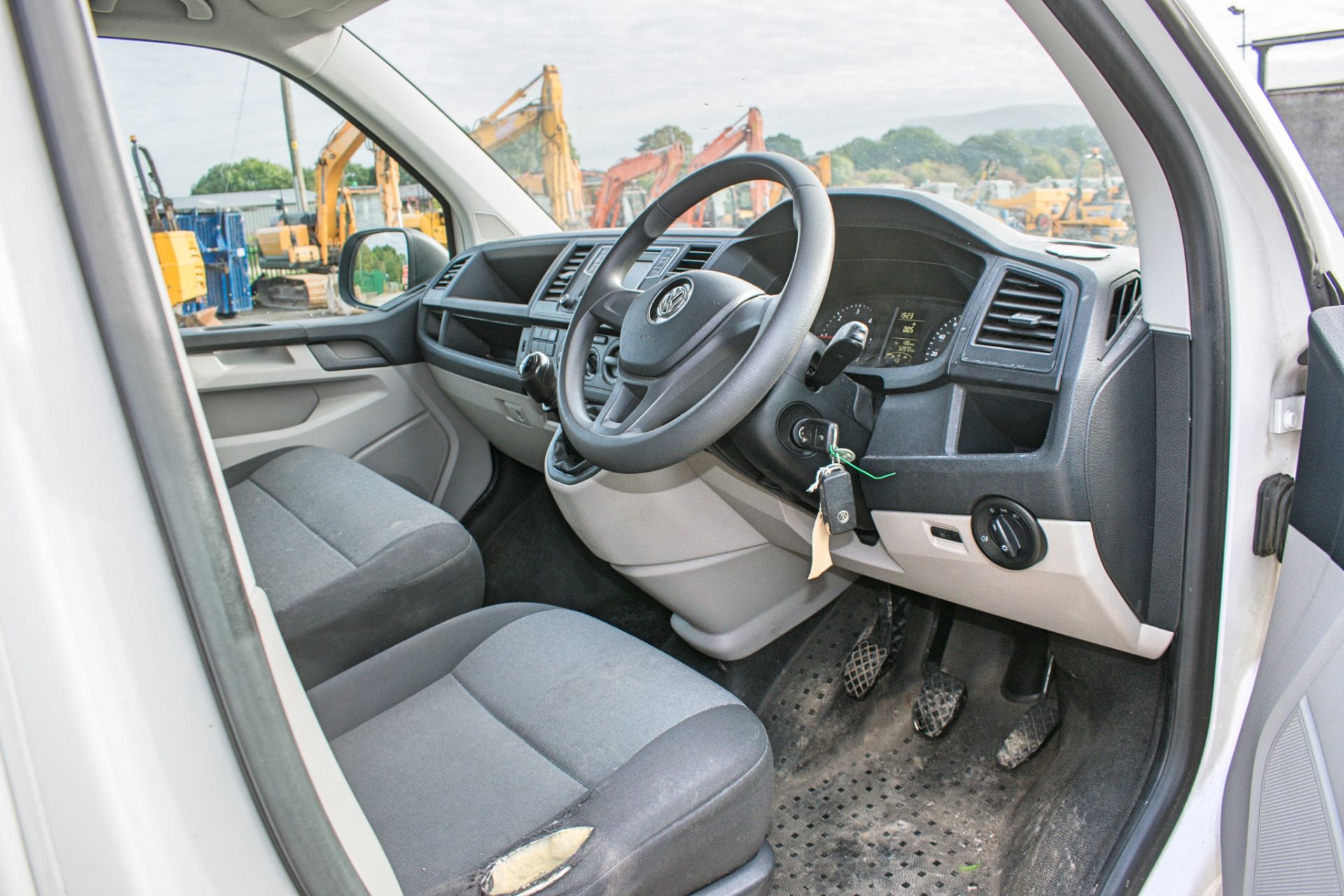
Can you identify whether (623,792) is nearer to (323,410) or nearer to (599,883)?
(599,883)

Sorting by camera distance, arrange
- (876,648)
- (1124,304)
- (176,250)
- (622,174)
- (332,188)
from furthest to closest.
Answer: (332,188) < (622,174) < (176,250) < (876,648) < (1124,304)

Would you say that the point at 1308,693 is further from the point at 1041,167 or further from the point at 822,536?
the point at 1041,167

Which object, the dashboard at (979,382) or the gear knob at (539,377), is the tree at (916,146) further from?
the gear knob at (539,377)

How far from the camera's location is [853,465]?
1399 mm

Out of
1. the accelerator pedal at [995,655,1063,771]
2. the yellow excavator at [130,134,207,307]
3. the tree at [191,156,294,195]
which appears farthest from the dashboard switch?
the tree at [191,156,294,195]

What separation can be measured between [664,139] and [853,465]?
137 cm

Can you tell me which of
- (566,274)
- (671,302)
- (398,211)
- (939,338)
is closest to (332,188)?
(398,211)

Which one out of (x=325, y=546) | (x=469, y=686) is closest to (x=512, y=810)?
(x=469, y=686)

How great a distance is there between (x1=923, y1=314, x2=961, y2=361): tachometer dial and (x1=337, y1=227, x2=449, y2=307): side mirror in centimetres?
170

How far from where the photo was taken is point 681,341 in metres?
1.24

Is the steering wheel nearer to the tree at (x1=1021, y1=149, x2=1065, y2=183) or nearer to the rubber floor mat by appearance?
the tree at (x1=1021, y1=149, x2=1065, y2=183)

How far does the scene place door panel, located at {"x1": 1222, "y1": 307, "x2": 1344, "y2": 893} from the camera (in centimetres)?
86

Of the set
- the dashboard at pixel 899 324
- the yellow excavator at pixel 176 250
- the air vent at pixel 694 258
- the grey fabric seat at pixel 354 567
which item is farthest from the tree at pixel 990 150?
the yellow excavator at pixel 176 250

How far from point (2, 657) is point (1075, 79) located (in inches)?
43.5
